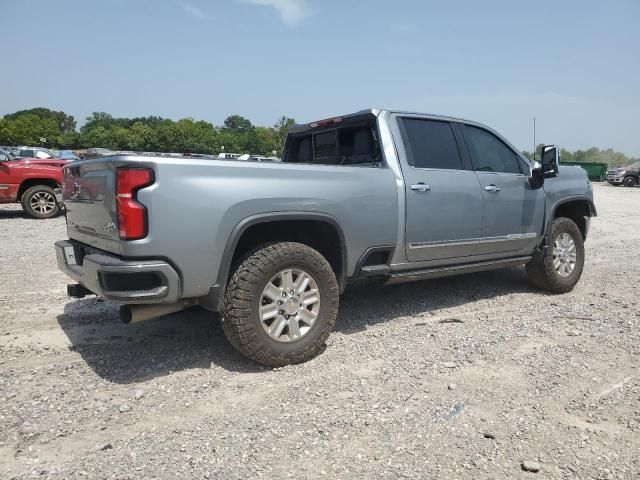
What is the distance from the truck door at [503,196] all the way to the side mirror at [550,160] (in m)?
0.19

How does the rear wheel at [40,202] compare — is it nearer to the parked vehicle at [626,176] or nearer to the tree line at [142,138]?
the parked vehicle at [626,176]

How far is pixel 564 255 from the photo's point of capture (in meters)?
5.49

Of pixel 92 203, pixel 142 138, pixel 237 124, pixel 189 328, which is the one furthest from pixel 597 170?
pixel 237 124

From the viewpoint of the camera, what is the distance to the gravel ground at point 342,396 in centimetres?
231

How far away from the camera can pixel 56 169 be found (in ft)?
37.7

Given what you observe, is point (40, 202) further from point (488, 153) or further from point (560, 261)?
point (560, 261)

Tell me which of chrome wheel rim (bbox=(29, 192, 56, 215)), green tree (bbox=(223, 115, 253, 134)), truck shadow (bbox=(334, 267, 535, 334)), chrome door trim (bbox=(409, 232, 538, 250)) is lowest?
truck shadow (bbox=(334, 267, 535, 334))

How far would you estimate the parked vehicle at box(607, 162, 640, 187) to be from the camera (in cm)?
2883

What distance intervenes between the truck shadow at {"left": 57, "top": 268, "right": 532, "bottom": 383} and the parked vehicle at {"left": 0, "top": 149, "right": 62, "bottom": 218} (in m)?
7.76

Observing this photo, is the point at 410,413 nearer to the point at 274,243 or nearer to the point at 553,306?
the point at 274,243

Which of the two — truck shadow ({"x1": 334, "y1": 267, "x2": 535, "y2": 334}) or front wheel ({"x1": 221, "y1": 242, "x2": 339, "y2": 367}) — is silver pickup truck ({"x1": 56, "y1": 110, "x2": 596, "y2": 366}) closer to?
front wheel ({"x1": 221, "y1": 242, "x2": 339, "y2": 367})

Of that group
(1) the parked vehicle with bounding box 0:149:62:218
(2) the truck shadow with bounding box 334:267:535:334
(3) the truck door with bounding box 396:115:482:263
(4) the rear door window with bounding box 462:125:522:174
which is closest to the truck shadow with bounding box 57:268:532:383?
(2) the truck shadow with bounding box 334:267:535:334

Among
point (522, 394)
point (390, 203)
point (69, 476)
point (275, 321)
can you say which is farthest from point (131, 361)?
point (522, 394)

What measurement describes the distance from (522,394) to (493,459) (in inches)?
30.8
